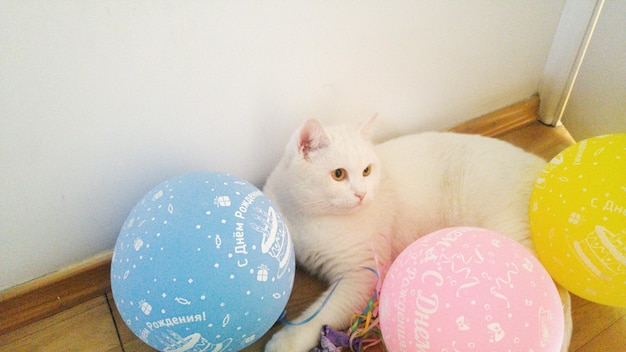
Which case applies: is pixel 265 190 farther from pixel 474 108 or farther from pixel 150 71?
pixel 474 108

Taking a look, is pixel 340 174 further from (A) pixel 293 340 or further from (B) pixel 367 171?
(A) pixel 293 340

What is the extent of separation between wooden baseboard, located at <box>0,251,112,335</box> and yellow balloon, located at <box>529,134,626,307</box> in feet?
3.67

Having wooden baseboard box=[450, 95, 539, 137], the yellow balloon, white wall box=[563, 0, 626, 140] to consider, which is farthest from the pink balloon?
white wall box=[563, 0, 626, 140]

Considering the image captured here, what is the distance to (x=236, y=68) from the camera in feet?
3.60

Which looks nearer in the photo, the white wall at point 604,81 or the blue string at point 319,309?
the blue string at point 319,309

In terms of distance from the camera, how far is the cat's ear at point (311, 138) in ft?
3.29

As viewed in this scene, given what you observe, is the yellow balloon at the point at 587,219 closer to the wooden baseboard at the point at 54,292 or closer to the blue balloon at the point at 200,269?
the blue balloon at the point at 200,269

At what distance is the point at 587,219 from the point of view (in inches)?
34.4

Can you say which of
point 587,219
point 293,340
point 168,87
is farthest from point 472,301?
point 168,87

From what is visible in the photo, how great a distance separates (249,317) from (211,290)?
0.10 m

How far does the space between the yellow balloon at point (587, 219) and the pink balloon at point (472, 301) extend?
0.16 meters

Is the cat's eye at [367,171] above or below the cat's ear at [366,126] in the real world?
below

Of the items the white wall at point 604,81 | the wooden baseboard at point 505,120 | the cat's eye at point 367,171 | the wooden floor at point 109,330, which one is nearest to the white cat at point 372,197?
the cat's eye at point 367,171

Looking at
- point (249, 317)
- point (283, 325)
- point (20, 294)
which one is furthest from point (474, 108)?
point (20, 294)
